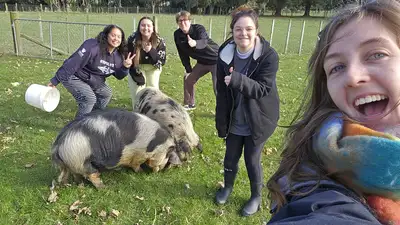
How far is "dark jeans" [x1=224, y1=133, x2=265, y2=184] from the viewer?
3.55 metres

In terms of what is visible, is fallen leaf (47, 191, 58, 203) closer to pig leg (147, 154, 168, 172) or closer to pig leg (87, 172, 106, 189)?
pig leg (87, 172, 106, 189)

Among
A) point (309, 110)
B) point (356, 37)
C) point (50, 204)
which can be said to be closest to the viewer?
point (356, 37)

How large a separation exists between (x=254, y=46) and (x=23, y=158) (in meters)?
3.72

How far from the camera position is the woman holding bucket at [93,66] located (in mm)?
5090

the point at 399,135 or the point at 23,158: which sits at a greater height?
the point at 399,135

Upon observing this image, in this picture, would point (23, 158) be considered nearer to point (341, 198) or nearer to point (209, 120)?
point (209, 120)

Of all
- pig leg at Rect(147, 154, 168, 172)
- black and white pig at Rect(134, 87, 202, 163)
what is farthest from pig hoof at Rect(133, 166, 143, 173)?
black and white pig at Rect(134, 87, 202, 163)

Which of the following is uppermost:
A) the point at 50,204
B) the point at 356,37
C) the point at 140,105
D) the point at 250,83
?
the point at 356,37

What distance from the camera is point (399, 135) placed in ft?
3.63

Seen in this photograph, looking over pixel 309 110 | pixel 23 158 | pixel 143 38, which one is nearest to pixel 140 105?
pixel 143 38

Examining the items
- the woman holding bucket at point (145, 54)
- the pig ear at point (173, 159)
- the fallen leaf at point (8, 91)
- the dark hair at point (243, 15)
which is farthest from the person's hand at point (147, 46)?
the fallen leaf at point (8, 91)

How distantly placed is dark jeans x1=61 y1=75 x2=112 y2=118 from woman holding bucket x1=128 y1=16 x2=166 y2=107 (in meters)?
0.76

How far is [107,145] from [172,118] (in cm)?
130

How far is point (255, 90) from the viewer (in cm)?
316
